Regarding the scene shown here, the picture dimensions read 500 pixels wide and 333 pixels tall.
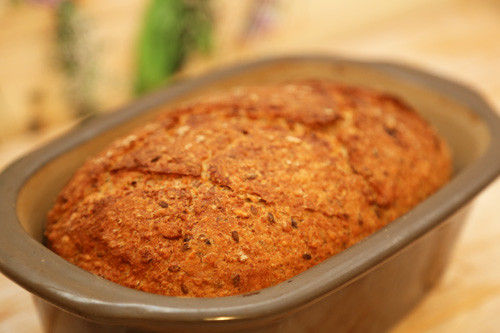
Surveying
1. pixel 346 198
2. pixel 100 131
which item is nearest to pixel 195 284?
pixel 346 198

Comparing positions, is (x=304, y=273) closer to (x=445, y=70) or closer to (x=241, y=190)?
(x=241, y=190)

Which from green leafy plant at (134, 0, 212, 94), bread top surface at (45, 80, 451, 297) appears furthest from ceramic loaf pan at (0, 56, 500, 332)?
green leafy plant at (134, 0, 212, 94)

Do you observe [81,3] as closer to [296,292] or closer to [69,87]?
[69,87]

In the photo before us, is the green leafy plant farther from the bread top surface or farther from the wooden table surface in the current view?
the bread top surface

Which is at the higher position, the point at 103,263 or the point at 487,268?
the point at 103,263

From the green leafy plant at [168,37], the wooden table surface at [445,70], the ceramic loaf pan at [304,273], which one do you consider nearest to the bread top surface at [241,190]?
the ceramic loaf pan at [304,273]
